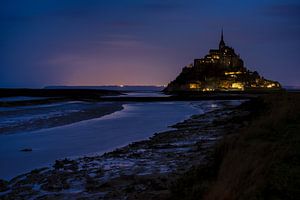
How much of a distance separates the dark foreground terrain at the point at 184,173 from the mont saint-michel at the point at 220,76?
154954 mm

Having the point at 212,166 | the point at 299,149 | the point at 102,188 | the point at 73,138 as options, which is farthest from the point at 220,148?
the point at 73,138

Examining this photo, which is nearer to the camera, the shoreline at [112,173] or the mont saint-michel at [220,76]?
the shoreline at [112,173]

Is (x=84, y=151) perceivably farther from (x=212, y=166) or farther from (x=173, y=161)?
(x=212, y=166)

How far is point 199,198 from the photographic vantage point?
22.6 feet

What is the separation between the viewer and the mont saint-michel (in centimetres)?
16875

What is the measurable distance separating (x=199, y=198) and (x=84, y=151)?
391 inches

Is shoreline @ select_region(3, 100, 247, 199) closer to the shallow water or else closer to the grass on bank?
the grass on bank

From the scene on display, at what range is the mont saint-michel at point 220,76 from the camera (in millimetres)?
168750

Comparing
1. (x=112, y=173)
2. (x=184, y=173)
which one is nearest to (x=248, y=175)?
(x=184, y=173)

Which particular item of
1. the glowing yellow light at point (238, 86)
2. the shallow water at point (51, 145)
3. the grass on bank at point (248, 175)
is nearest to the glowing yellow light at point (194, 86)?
the glowing yellow light at point (238, 86)

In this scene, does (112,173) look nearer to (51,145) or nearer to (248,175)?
(248,175)

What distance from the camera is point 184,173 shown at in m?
9.54

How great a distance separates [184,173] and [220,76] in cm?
17093

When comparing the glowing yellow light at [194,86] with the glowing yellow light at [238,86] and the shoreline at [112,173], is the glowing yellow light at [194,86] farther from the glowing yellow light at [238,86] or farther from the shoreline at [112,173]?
the shoreline at [112,173]
